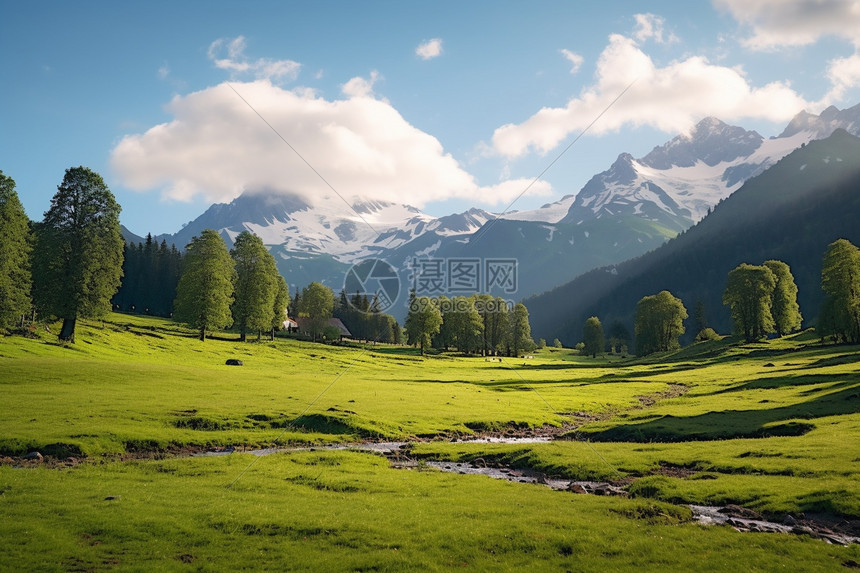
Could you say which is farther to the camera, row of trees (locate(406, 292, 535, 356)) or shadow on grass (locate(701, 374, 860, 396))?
row of trees (locate(406, 292, 535, 356))

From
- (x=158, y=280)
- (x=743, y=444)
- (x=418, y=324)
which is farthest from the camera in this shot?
(x=158, y=280)

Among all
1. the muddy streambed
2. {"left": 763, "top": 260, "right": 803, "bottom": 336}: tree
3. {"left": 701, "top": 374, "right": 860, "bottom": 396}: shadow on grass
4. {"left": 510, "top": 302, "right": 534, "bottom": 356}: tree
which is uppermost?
{"left": 763, "top": 260, "right": 803, "bottom": 336}: tree

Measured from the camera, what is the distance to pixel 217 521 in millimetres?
19141

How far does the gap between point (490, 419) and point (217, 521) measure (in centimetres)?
3462

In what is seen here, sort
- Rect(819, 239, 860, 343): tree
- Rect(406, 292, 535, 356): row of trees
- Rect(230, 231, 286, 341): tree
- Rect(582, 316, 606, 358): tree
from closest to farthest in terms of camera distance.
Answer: Rect(819, 239, 860, 343): tree
Rect(230, 231, 286, 341): tree
Rect(406, 292, 535, 356): row of trees
Rect(582, 316, 606, 358): tree

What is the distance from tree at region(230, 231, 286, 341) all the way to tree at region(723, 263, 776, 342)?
113 metres

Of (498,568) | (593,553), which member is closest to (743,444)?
(593,553)

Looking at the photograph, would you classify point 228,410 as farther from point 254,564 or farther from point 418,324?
point 418,324

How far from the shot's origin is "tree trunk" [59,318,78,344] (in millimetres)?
69037

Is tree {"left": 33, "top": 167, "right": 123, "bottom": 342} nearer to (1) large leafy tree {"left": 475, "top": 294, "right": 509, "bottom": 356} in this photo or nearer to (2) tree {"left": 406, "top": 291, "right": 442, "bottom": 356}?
(2) tree {"left": 406, "top": 291, "right": 442, "bottom": 356}

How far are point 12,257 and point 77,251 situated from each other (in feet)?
23.5

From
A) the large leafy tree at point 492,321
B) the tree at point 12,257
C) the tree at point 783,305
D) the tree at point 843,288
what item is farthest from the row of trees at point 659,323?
the tree at point 12,257

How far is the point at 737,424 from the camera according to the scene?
4203 centimetres

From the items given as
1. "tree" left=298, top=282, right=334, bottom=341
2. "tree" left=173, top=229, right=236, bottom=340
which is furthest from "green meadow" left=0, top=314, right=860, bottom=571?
"tree" left=298, top=282, right=334, bottom=341
